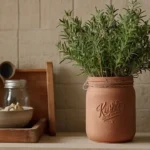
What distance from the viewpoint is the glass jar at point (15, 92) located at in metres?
1.07

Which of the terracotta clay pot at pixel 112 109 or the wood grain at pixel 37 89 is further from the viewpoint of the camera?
the wood grain at pixel 37 89

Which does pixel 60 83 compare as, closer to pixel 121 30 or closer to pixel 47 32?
pixel 47 32

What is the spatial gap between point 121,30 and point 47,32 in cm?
33

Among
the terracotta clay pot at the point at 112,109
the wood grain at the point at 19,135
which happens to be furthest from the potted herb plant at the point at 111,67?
the wood grain at the point at 19,135

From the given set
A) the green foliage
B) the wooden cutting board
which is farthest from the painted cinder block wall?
the green foliage

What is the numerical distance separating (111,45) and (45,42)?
31 cm

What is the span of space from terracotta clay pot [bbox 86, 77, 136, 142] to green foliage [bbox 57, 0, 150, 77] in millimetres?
31

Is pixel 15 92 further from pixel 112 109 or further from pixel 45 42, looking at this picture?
pixel 112 109

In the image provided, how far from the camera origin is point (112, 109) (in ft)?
3.03

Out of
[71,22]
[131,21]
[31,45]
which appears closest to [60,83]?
[31,45]

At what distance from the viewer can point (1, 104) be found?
1.14 metres

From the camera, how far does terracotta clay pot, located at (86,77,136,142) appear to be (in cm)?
92

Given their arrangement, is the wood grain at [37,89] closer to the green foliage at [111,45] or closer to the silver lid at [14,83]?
the silver lid at [14,83]

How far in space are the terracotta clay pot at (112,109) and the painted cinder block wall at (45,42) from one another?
0.72 feet
